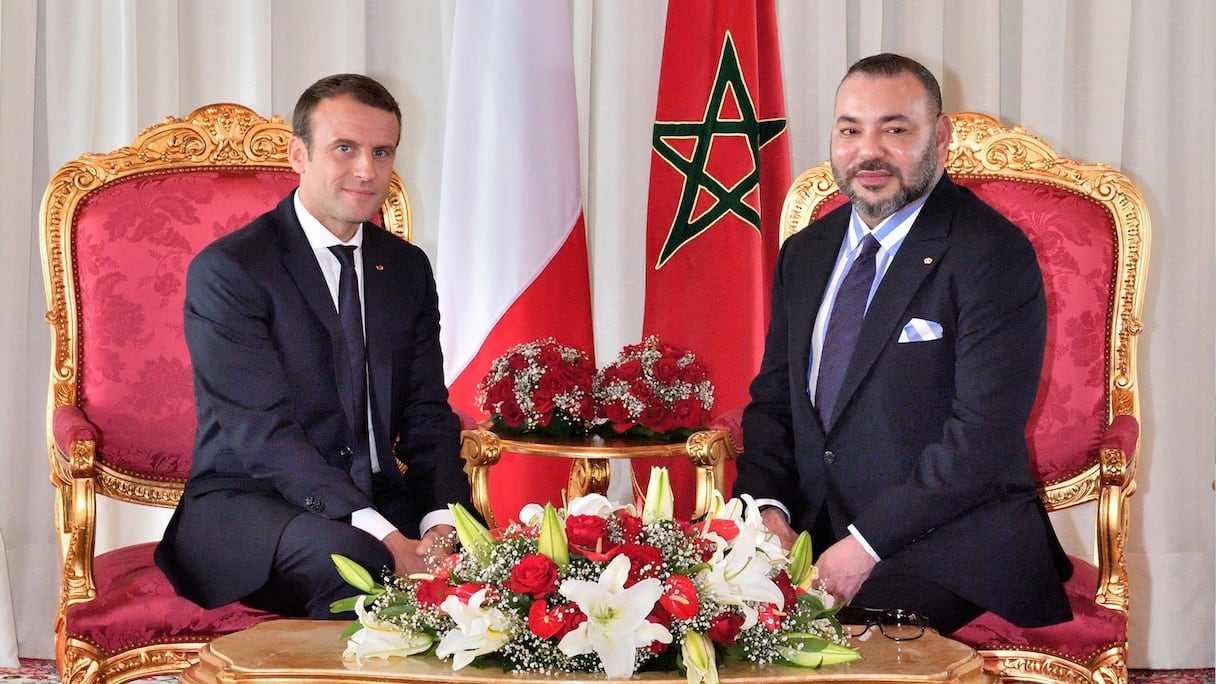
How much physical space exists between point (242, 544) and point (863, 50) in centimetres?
315

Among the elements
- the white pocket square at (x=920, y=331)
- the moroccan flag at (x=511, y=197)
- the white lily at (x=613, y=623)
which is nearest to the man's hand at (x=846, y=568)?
the white pocket square at (x=920, y=331)

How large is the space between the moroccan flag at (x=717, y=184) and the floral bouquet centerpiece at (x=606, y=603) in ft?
7.80

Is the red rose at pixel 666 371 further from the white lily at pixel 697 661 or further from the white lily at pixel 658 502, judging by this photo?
the white lily at pixel 697 661

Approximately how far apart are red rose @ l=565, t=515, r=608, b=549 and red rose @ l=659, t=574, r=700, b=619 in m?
0.14

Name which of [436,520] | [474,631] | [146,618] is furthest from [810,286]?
[146,618]

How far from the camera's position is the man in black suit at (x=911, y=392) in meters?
2.87

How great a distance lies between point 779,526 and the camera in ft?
9.93

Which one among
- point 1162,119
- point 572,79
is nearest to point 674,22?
point 572,79

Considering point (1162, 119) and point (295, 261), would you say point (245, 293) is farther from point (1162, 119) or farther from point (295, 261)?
point (1162, 119)

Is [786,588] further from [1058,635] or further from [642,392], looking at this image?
[642,392]

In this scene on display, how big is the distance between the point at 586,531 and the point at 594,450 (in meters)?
1.59

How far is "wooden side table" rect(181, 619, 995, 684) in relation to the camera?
2.04 m

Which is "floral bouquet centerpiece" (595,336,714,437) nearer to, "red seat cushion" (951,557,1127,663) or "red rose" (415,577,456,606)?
"red seat cushion" (951,557,1127,663)

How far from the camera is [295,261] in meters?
3.21
